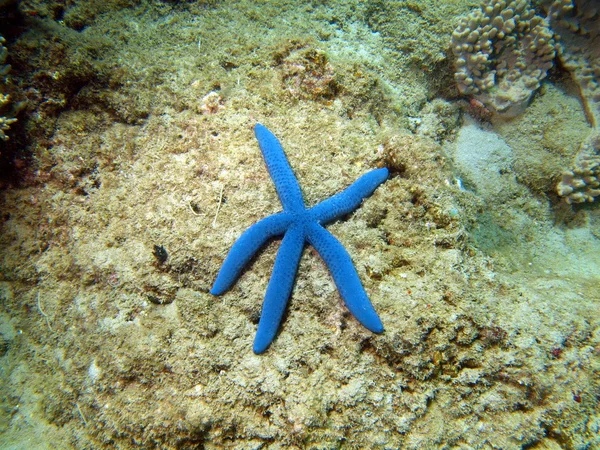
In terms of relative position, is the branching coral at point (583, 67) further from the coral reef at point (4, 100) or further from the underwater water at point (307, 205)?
the coral reef at point (4, 100)

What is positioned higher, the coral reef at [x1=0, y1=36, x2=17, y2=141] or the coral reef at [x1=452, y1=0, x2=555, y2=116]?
the coral reef at [x1=452, y1=0, x2=555, y2=116]

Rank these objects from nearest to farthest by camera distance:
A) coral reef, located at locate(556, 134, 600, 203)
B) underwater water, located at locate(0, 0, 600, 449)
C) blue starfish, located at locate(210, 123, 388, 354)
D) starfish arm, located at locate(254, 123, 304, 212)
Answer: underwater water, located at locate(0, 0, 600, 449)
blue starfish, located at locate(210, 123, 388, 354)
starfish arm, located at locate(254, 123, 304, 212)
coral reef, located at locate(556, 134, 600, 203)

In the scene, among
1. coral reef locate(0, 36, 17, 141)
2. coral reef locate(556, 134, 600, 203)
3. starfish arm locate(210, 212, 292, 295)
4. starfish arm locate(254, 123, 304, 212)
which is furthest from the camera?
coral reef locate(556, 134, 600, 203)

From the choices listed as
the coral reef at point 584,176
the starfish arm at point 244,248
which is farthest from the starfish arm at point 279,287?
the coral reef at point 584,176

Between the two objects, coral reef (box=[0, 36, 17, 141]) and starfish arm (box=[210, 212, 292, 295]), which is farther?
coral reef (box=[0, 36, 17, 141])

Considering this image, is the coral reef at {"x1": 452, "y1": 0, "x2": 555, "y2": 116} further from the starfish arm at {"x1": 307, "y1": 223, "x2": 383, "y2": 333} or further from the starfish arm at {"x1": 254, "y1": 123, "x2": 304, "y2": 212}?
the starfish arm at {"x1": 307, "y1": 223, "x2": 383, "y2": 333}

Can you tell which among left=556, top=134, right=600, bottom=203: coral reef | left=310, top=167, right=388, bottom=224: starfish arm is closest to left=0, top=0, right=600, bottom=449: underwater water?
left=556, top=134, right=600, bottom=203: coral reef

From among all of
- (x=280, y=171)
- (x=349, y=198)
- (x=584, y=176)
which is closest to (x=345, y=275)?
(x=349, y=198)
